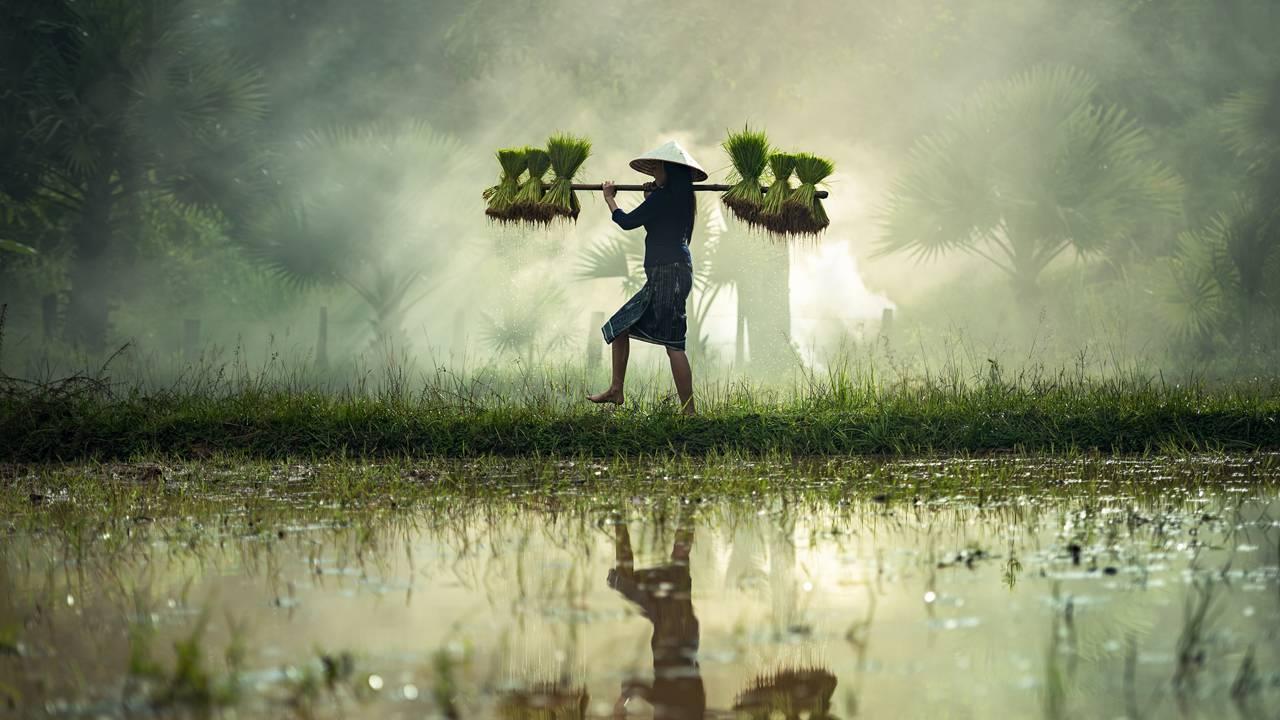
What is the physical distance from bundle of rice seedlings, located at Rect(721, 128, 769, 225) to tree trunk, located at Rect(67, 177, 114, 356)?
2039cm

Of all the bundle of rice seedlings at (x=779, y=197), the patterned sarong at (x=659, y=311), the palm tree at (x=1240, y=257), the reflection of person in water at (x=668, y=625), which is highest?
the palm tree at (x=1240, y=257)

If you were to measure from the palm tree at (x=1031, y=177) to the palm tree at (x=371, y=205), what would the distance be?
1166 centimetres

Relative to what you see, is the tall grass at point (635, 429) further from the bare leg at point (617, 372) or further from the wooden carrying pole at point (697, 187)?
the wooden carrying pole at point (697, 187)

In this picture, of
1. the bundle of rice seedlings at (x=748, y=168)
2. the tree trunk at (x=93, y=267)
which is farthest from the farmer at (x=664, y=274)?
the tree trunk at (x=93, y=267)

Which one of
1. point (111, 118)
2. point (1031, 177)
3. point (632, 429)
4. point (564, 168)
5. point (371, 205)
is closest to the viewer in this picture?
point (632, 429)

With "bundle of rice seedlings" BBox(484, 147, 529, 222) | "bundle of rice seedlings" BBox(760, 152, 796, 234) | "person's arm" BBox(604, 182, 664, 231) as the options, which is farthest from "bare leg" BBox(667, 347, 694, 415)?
"bundle of rice seedlings" BBox(484, 147, 529, 222)

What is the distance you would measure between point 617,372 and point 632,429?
95 centimetres

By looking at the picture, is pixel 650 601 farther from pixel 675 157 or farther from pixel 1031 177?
pixel 1031 177

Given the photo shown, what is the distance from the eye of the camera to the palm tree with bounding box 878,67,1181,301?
28.0 m

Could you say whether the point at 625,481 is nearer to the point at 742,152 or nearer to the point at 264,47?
the point at 742,152

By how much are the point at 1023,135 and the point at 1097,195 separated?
2.30 meters

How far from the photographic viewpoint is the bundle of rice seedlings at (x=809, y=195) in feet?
34.8

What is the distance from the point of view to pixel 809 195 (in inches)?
418

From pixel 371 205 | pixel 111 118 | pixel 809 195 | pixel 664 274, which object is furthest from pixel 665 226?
pixel 371 205
